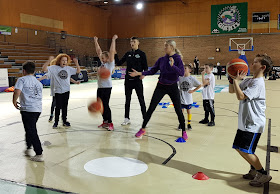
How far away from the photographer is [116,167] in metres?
4.09

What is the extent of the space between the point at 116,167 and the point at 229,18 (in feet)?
93.8

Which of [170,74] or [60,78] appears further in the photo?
[60,78]

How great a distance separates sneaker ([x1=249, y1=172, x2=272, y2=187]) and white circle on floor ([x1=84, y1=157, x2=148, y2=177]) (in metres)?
1.42

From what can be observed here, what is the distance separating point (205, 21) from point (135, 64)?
26.0m

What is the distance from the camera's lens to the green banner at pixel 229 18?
2906cm

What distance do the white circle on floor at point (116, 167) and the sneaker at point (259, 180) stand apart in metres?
1.42

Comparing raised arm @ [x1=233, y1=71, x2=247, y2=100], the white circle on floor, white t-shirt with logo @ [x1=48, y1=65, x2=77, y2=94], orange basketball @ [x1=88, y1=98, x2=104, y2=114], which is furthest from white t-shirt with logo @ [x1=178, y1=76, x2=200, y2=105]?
raised arm @ [x1=233, y1=71, x2=247, y2=100]

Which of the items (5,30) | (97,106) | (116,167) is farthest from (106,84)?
(5,30)

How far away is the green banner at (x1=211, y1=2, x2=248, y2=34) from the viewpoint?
29.1 metres

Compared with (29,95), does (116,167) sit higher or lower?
lower

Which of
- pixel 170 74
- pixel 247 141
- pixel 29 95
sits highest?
pixel 170 74

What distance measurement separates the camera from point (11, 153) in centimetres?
480

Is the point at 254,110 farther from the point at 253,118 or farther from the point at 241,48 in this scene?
the point at 241,48

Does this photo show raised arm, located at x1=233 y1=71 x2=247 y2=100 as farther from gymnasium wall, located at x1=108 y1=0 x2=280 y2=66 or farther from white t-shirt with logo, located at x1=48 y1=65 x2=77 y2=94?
gymnasium wall, located at x1=108 y1=0 x2=280 y2=66
